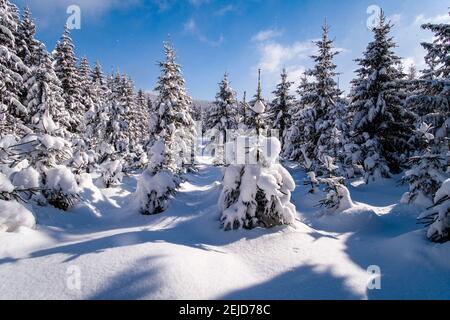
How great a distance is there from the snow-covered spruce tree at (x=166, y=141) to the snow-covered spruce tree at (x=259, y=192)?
445 centimetres

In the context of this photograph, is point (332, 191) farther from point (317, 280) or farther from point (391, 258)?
point (317, 280)

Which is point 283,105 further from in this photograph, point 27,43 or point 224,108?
point 27,43

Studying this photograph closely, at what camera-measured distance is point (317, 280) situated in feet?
20.1

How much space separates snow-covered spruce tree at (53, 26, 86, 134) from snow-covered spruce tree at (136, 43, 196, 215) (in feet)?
34.5

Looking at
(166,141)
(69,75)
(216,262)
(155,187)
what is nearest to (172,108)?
(166,141)

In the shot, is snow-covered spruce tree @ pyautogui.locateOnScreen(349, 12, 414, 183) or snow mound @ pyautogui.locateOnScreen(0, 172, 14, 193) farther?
snow-covered spruce tree @ pyautogui.locateOnScreen(349, 12, 414, 183)

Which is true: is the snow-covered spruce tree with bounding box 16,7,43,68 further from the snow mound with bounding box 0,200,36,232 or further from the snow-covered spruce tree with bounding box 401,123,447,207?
the snow-covered spruce tree with bounding box 401,123,447,207

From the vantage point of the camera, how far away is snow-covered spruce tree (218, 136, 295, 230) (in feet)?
28.7

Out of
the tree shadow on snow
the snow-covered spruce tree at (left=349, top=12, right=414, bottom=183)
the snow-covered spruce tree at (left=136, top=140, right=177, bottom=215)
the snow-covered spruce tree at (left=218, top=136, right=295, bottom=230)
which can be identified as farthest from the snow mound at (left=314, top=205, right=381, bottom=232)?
the snow-covered spruce tree at (left=349, top=12, right=414, bottom=183)

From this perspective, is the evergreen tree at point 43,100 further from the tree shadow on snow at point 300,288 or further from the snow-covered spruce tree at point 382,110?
the snow-covered spruce tree at point 382,110

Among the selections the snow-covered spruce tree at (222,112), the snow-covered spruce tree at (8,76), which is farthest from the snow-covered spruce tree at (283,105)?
the snow-covered spruce tree at (8,76)

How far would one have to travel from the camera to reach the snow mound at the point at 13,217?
301 inches

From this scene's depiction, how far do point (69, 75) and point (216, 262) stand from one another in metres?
28.9

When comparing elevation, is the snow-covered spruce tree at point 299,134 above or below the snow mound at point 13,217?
above
